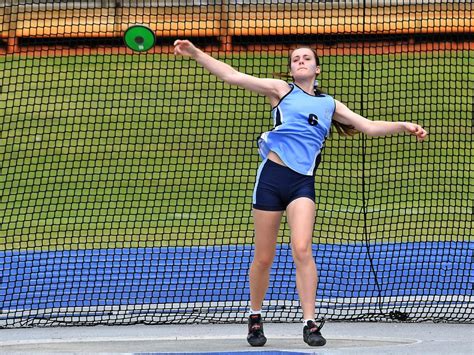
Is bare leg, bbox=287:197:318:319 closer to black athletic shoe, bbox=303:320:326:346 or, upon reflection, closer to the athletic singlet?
black athletic shoe, bbox=303:320:326:346

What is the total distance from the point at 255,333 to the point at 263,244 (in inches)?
19.7

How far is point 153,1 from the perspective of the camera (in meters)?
17.6

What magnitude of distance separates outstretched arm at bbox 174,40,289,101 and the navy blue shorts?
39 cm

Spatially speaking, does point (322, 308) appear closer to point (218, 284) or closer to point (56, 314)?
point (218, 284)

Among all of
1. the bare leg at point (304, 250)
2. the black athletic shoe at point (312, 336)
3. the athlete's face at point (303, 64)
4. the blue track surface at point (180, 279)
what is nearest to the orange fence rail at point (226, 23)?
the blue track surface at point (180, 279)

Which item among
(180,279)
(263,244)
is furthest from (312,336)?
(180,279)

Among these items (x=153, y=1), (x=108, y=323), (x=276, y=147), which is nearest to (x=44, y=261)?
(x=108, y=323)

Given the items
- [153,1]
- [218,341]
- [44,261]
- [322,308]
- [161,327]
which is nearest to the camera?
[218,341]

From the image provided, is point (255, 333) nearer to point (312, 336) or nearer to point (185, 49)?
point (312, 336)

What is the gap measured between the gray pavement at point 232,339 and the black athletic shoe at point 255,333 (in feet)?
0.15

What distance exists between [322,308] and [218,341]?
4.97 ft

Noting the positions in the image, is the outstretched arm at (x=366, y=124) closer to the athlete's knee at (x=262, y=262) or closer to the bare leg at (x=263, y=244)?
the bare leg at (x=263, y=244)

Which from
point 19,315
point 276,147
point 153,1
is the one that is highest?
point 153,1

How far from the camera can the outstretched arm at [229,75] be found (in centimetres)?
662
